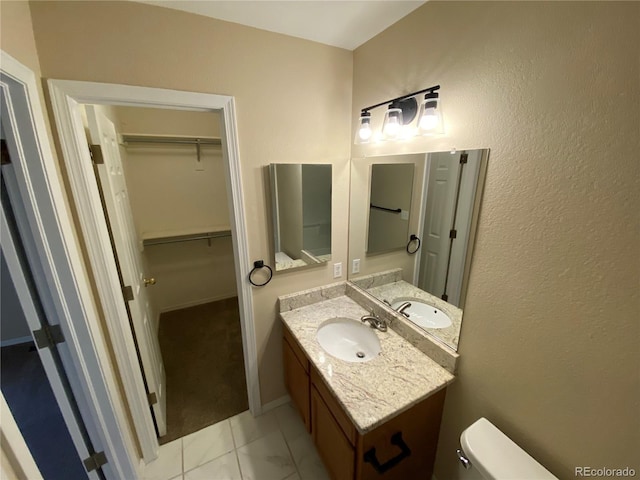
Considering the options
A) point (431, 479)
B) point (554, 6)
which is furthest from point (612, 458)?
point (554, 6)

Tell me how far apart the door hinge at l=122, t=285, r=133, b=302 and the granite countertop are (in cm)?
90

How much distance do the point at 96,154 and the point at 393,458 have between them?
193 cm

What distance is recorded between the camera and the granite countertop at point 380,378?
1.01 m

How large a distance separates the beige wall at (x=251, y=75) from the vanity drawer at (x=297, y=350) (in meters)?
0.14

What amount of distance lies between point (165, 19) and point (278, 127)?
25.0 inches

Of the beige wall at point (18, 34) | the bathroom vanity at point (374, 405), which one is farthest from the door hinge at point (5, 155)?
the bathroom vanity at point (374, 405)

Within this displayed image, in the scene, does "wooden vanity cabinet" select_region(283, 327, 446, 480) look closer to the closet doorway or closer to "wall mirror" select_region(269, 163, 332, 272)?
"wall mirror" select_region(269, 163, 332, 272)

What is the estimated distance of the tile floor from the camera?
4.93 ft

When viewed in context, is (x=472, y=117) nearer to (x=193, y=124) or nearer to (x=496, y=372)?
(x=496, y=372)

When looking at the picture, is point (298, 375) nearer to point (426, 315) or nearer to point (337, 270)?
point (337, 270)

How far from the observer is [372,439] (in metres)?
1.05

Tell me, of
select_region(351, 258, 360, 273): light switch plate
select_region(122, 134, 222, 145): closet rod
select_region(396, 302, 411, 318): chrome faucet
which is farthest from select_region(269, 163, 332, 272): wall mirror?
select_region(122, 134, 222, 145): closet rod

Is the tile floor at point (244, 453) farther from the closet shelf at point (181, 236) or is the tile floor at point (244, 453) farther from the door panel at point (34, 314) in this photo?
the closet shelf at point (181, 236)

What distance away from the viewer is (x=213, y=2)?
3.58 ft
